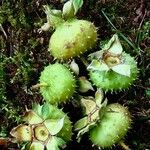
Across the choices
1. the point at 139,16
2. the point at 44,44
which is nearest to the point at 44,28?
the point at 44,44

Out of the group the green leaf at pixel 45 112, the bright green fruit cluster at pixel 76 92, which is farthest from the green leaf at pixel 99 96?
the green leaf at pixel 45 112

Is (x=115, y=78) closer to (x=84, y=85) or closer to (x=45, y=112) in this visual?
(x=84, y=85)

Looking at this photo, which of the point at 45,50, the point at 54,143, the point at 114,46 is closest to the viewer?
the point at 54,143

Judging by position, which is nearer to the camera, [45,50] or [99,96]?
[99,96]

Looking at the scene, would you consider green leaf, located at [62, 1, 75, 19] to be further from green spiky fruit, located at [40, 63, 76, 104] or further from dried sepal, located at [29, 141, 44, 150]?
dried sepal, located at [29, 141, 44, 150]

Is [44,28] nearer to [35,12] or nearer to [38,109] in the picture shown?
[35,12]

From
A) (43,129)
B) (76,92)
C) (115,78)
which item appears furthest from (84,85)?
(43,129)

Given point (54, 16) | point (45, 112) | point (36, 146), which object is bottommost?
point (36, 146)
